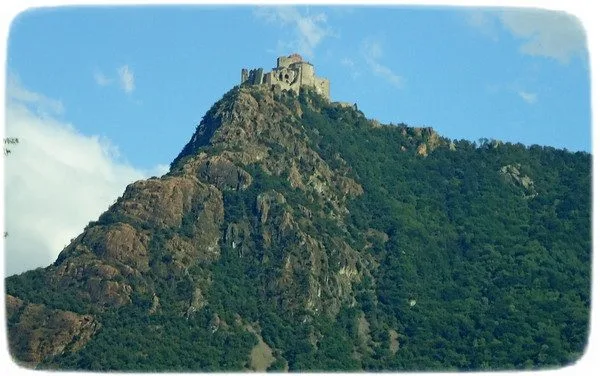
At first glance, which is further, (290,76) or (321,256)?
(290,76)

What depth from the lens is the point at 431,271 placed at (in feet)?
248

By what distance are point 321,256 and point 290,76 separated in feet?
41.5

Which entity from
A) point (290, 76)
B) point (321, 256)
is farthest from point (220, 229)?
point (290, 76)

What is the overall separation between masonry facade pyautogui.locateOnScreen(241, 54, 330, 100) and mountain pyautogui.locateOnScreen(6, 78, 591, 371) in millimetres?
586

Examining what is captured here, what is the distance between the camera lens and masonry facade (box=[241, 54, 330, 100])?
3280 inches

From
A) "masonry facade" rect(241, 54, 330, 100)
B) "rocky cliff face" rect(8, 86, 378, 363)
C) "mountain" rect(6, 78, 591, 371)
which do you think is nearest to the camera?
"mountain" rect(6, 78, 591, 371)

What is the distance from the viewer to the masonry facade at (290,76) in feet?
273


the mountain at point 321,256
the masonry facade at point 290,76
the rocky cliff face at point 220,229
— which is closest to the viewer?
the mountain at point 321,256

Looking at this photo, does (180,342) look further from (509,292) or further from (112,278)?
(509,292)

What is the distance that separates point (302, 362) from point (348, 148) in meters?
20.0

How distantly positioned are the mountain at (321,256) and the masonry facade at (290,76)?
59 cm

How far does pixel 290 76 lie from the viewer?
83750 millimetres

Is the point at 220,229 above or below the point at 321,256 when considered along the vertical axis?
above

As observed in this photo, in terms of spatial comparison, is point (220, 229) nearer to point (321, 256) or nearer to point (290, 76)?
point (321, 256)
